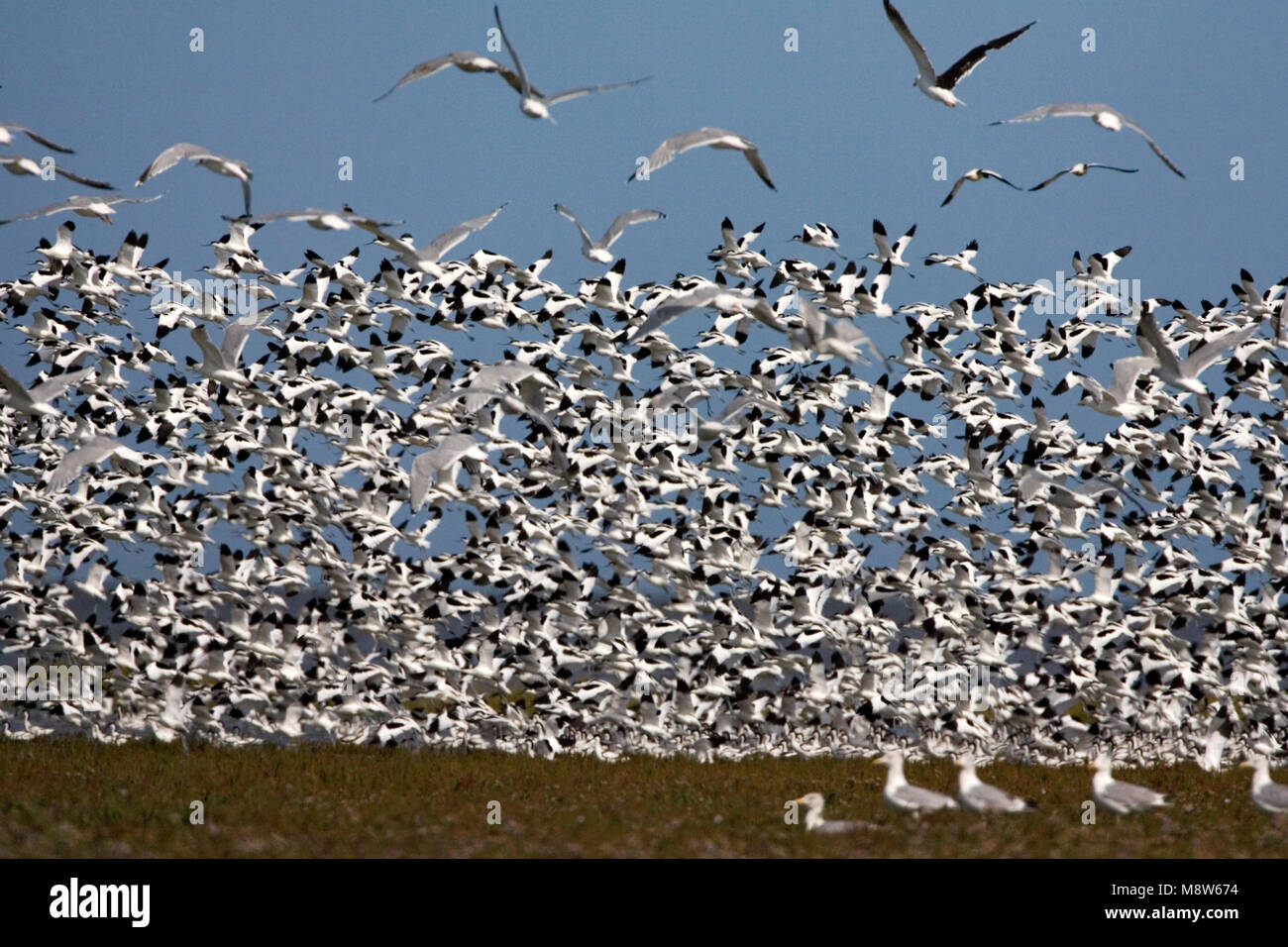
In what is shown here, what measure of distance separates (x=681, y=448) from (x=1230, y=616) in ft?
33.8

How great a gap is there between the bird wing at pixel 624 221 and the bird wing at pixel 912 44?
5.62m

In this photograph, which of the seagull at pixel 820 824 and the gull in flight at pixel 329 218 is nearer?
the seagull at pixel 820 824

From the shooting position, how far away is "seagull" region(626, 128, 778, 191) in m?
18.8

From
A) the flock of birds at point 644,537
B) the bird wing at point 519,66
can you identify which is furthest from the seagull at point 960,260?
the bird wing at point 519,66

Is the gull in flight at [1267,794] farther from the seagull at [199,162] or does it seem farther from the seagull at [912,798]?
the seagull at [199,162]

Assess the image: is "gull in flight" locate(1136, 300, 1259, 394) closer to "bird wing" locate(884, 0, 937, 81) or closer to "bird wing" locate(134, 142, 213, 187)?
"bird wing" locate(884, 0, 937, 81)

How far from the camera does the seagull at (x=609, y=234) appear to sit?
2286 centimetres

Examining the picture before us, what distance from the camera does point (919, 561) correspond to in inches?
1096

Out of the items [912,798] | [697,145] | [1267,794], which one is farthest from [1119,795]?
[697,145]

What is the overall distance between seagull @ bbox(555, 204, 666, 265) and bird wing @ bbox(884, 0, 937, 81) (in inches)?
225

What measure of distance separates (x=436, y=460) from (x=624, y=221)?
5858 mm

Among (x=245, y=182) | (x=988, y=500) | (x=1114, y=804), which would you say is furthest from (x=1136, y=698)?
(x=245, y=182)
